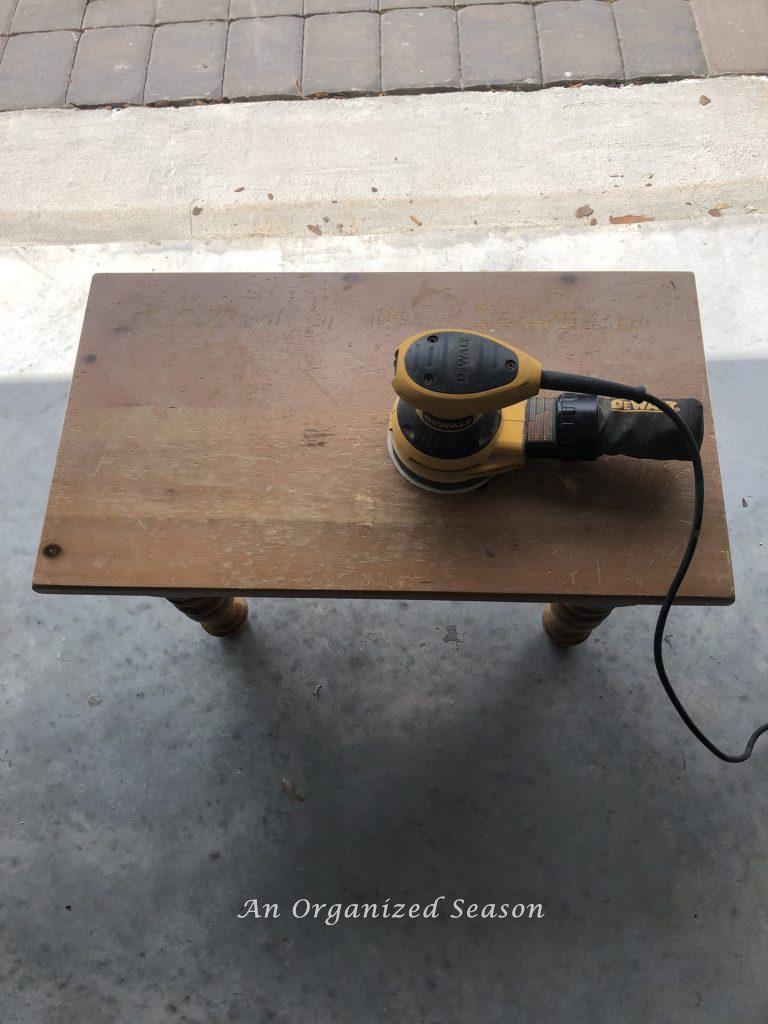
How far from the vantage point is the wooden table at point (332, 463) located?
1.13 metres

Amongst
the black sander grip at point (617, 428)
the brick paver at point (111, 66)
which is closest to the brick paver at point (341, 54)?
the brick paver at point (111, 66)

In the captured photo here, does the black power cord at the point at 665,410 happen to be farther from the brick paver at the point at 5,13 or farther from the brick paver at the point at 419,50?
the brick paver at the point at 5,13

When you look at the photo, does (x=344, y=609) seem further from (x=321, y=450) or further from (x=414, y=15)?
(x=414, y=15)

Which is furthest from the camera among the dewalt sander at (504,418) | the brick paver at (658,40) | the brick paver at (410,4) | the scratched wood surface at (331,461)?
the brick paver at (410,4)

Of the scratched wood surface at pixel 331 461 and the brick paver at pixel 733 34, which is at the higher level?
the brick paver at pixel 733 34

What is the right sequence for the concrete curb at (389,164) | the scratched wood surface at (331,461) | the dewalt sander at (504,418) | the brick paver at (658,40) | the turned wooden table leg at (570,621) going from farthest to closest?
the brick paver at (658,40) → the concrete curb at (389,164) → the turned wooden table leg at (570,621) → the scratched wood surface at (331,461) → the dewalt sander at (504,418)

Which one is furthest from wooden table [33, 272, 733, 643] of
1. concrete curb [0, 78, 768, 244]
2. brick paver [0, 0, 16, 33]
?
brick paver [0, 0, 16, 33]

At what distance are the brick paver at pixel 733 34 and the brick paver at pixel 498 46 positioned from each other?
48 centimetres

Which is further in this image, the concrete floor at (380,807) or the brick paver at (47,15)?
the brick paver at (47,15)

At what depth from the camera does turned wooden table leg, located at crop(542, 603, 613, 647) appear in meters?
1.41

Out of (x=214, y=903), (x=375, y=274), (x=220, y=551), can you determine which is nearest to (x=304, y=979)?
(x=214, y=903)

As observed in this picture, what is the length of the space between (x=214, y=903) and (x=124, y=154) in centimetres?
189

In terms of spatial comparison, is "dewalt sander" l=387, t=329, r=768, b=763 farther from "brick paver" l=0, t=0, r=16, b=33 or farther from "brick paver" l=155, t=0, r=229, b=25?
"brick paver" l=0, t=0, r=16, b=33

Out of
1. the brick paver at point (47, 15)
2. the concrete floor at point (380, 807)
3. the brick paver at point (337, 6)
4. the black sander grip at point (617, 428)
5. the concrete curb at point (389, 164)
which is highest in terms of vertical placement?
the brick paver at point (337, 6)
